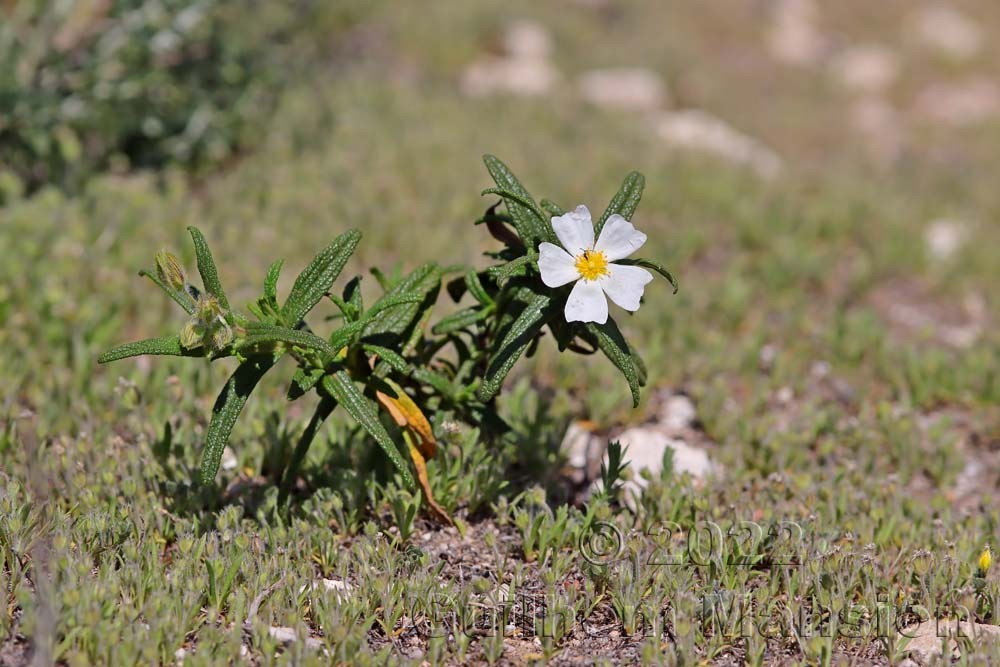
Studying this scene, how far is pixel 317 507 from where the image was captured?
10.8ft

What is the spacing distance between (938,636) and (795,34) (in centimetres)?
1146

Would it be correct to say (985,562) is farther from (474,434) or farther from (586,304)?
(474,434)

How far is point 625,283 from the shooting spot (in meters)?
2.89

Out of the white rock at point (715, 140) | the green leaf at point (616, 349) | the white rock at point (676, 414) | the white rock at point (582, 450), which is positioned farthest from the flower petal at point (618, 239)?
the white rock at point (715, 140)

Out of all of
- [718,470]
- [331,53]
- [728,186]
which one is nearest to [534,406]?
[718,470]

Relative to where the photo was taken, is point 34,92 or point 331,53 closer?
point 34,92

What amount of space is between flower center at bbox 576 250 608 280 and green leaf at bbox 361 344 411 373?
0.65 m

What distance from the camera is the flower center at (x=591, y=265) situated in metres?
2.90

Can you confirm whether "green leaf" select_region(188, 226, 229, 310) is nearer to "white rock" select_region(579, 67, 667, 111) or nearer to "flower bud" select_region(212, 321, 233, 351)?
"flower bud" select_region(212, 321, 233, 351)

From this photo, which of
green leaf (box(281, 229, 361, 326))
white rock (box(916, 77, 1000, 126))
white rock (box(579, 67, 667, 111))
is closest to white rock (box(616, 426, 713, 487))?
green leaf (box(281, 229, 361, 326))

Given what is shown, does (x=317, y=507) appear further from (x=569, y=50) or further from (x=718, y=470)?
(x=569, y=50)

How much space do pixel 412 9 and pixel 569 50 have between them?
1.77m

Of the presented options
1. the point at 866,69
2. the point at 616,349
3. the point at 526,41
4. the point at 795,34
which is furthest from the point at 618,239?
the point at 795,34

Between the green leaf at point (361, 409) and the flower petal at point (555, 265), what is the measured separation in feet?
2.21
